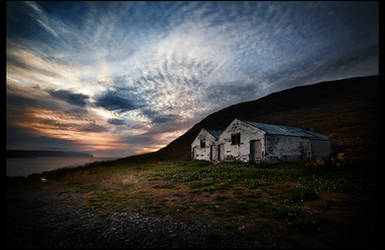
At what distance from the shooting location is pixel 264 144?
Result: 74.4 ft

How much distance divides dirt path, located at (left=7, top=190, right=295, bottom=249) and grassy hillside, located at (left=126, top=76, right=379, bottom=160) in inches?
1812

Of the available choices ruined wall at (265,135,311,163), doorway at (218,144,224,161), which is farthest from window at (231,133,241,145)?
ruined wall at (265,135,311,163)

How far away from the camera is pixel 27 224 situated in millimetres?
6250

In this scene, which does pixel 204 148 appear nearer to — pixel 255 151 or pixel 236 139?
pixel 236 139

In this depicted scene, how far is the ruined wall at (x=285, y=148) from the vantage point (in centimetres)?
2284

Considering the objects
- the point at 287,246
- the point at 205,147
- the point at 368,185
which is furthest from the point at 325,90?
the point at 287,246

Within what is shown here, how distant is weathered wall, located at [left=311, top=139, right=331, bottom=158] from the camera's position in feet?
95.8

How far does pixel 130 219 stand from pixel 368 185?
1209 cm

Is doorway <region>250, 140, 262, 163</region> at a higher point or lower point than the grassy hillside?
lower

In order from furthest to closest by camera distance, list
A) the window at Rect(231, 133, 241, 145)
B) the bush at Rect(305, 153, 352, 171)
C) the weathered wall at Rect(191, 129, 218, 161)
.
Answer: the weathered wall at Rect(191, 129, 218, 161) < the window at Rect(231, 133, 241, 145) < the bush at Rect(305, 153, 352, 171)

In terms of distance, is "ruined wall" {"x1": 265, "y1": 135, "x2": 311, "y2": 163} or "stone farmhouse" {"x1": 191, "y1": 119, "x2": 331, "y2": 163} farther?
"stone farmhouse" {"x1": 191, "y1": 119, "x2": 331, "y2": 163}

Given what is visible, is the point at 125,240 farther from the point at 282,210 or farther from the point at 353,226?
→ the point at 353,226

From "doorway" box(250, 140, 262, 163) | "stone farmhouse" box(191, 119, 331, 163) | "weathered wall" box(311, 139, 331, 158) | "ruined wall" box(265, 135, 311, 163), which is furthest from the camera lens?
"weathered wall" box(311, 139, 331, 158)

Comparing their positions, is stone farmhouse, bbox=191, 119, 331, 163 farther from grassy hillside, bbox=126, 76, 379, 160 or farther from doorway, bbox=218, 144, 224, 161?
grassy hillside, bbox=126, 76, 379, 160
